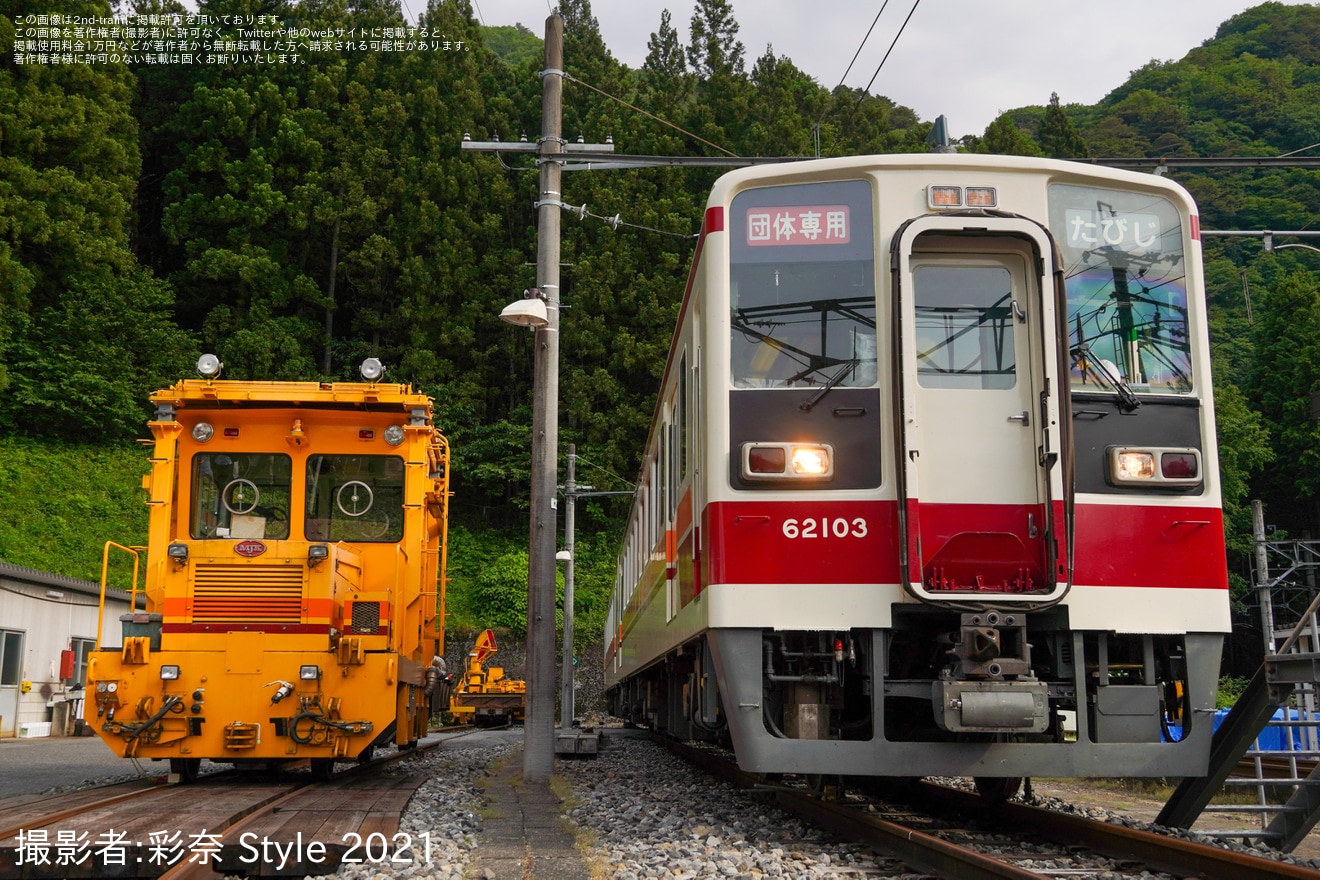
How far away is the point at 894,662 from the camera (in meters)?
6.36

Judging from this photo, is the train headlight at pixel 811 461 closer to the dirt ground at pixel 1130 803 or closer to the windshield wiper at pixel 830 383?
the windshield wiper at pixel 830 383

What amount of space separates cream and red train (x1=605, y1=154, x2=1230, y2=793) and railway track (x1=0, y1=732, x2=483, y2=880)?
204 cm

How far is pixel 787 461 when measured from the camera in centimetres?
604

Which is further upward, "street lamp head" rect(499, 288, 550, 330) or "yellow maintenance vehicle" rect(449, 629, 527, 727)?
"street lamp head" rect(499, 288, 550, 330)

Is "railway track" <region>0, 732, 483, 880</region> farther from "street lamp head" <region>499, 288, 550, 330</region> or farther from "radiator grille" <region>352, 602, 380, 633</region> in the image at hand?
"street lamp head" <region>499, 288, 550, 330</region>

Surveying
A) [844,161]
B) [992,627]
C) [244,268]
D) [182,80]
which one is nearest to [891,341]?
[844,161]

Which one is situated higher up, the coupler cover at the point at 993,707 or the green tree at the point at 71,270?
the green tree at the point at 71,270

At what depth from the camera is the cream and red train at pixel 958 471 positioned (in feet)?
19.0

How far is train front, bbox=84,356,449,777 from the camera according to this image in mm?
8805

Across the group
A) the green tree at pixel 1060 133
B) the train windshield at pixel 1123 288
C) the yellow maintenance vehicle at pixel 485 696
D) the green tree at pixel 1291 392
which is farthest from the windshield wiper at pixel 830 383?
the green tree at pixel 1060 133

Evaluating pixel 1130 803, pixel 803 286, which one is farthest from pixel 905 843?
pixel 1130 803

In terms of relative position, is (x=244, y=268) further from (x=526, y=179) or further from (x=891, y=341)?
(x=891, y=341)

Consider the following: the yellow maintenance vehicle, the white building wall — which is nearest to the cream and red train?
the white building wall

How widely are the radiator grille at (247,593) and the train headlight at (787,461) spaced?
15.5 ft
